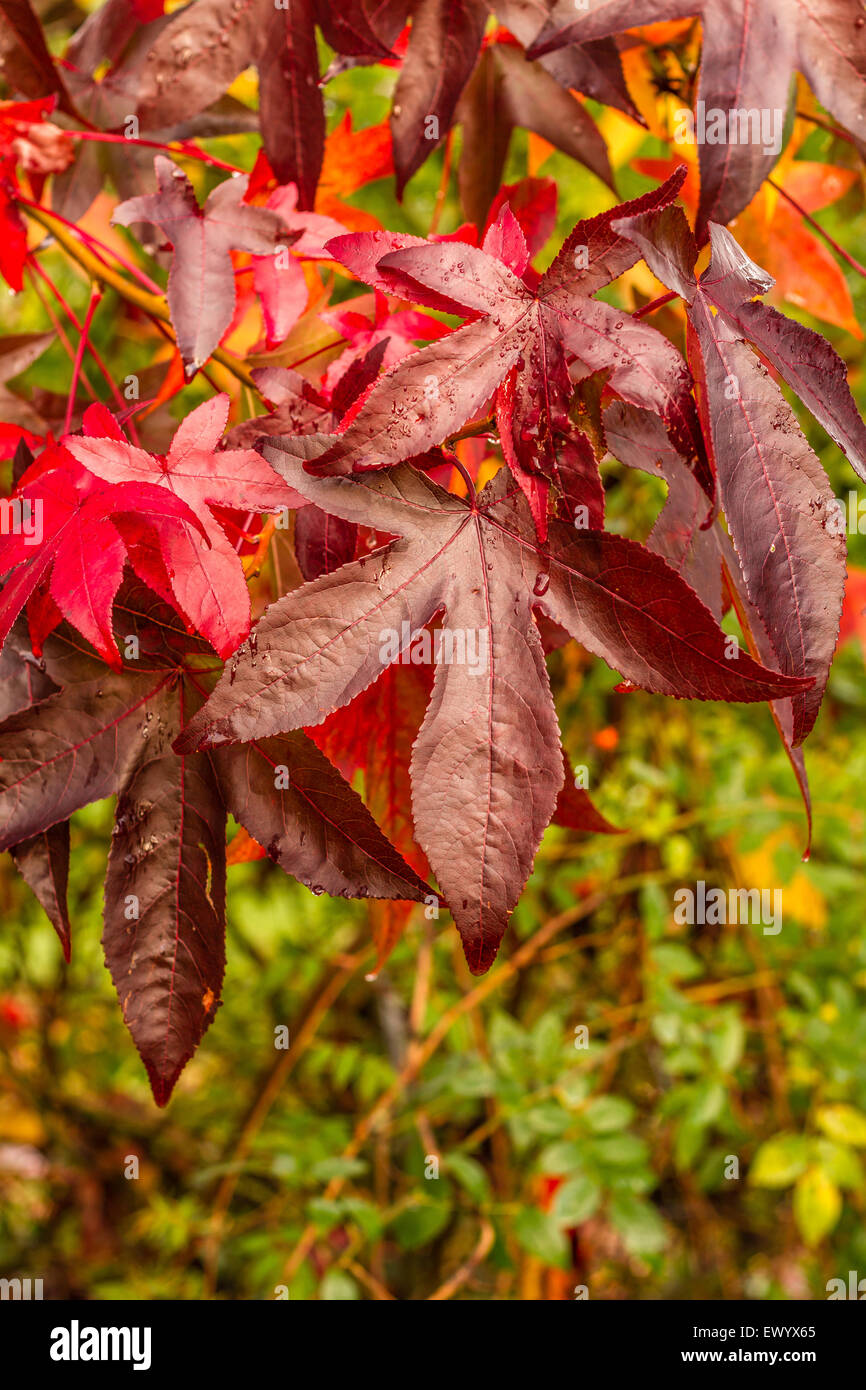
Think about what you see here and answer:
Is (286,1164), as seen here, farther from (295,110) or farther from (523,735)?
(295,110)

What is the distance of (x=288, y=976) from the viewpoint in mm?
2004

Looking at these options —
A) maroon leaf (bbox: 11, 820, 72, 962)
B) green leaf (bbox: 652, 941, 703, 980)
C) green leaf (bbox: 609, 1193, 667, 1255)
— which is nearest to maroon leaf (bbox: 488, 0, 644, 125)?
maroon leaf (bbox: 11, 820, 72, 962)

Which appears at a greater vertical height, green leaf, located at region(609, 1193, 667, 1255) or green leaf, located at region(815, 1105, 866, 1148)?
green leaf, located at region(815, 1105, 866, 1148)

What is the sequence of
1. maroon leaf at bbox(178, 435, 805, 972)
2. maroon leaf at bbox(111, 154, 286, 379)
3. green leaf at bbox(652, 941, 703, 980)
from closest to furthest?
maroon leaf at bbox(178, 435, 805, 972) < maroon leaf at bbox(111, 154, 286, 379) < green leaf at bbox(652, 941, 703, 980)

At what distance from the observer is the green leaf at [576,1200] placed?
125cm

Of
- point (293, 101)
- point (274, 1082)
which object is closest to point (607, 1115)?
point (274, 1082)

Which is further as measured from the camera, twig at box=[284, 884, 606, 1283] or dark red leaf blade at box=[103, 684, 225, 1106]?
twig at box=[284, 884, 606, 1283]

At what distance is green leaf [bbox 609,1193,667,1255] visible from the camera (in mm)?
1274

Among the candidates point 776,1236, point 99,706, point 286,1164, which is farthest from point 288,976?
point 99,706

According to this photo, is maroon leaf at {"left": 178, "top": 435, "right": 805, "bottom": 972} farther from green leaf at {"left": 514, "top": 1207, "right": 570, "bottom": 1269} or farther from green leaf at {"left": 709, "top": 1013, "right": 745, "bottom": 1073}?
green leaf at {"left": 709, "top": 1013, "right": 745, "bottom": 1073}

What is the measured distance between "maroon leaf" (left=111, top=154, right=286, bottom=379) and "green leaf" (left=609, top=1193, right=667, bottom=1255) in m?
1.15

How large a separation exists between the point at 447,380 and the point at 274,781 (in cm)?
22

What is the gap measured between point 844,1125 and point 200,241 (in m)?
1.35

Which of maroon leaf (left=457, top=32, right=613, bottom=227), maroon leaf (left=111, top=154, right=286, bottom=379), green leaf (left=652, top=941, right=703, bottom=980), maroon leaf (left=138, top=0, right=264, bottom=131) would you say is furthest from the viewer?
green leaf (left=652, top=941, right=703, bottom=980)
